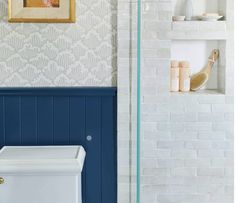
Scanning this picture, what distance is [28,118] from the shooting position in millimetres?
2029

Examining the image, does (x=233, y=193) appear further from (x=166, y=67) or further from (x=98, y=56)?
(x=98, y=56)

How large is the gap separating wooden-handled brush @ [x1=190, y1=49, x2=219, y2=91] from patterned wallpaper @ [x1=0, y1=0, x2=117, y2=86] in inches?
31.6

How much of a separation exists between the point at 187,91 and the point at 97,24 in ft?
2.83

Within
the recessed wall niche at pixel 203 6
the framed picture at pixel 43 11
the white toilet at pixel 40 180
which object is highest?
the framed picture at pixel 43 11

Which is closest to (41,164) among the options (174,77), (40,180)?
(40,180)

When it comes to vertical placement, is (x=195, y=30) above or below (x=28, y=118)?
above

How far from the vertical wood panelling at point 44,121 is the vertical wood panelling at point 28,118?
2cm

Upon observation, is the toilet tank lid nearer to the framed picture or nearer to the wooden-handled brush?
the framed picture

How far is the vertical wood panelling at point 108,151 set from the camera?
2.04 metres

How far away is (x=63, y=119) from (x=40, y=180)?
1.10 ft

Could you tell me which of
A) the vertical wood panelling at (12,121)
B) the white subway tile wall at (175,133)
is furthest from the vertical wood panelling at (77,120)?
the white subway tile wall at (175,133)

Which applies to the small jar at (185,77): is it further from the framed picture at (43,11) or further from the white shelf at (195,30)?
the framed picture at (43,11)

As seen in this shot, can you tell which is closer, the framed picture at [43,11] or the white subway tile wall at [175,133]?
the white subway tile wall at [175,133]

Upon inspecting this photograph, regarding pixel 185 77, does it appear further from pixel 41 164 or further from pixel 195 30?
pixel 41 164
